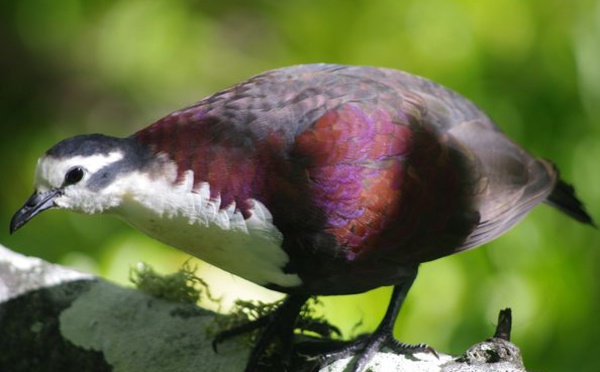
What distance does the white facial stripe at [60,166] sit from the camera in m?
1.73

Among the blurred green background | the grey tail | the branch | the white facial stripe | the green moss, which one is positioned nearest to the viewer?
the white facial stripe

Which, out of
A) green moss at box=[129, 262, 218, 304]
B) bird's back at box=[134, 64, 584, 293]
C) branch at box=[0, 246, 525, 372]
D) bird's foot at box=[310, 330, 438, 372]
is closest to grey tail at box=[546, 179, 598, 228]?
bird's back at box=[134, 64, 584, 293]

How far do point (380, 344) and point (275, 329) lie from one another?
0.71 feet

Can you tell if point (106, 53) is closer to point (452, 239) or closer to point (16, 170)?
point (16, 170)

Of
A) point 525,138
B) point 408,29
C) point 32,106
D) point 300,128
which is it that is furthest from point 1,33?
point 300,128

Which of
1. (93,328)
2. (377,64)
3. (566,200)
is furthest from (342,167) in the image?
(377,64)

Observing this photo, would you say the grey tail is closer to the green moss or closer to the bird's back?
the bird's back

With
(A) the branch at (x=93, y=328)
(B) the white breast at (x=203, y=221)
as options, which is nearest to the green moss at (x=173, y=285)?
(A) the branch at (x=93, y=328)

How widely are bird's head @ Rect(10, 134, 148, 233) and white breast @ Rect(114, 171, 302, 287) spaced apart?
32mm

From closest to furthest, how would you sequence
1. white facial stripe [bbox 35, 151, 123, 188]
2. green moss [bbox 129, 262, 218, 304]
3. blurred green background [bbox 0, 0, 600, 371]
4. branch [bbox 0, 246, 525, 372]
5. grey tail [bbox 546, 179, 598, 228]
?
white facial stripe [bbox 35, 151, 123, 188]
branch [bbox 0, 246, 525, 372]
green moss [bbox 129, 262, 218, 304]
grey tail [bbox 546, 179, 598, 228]
blurred green background [bbox 0, 0, 600, 371]

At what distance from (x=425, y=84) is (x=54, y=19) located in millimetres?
2055

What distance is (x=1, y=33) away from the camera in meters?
3.97

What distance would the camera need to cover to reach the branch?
74.2 inches

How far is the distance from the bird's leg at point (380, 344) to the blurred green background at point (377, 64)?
284mm
